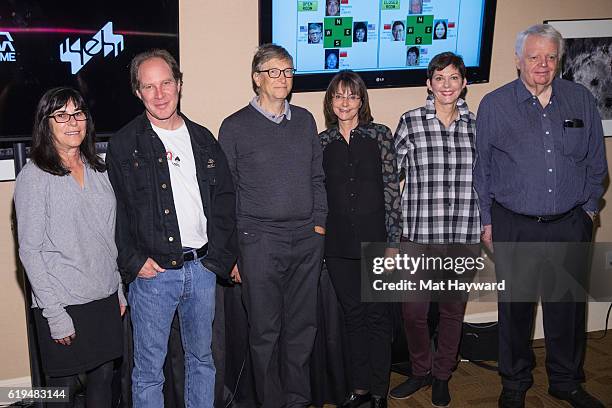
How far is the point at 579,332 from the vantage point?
3.26 meters

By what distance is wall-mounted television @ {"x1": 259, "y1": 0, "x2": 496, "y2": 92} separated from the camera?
11.5ft

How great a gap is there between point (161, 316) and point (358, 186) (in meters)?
1.05

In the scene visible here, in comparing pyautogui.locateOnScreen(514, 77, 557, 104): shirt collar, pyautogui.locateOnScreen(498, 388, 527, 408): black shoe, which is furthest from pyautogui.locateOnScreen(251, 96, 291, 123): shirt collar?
pyautogui.locateOnScreen(498, 388, 527, 408): black shoe

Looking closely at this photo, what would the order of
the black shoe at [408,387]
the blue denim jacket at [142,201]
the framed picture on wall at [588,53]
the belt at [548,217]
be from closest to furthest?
the blue denim jacket at [142,201]
the belt at [548,217]
the black shoe at [408,387]
the framed picture on wall at [588,53]

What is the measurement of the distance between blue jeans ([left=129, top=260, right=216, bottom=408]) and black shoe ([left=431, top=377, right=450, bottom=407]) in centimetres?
129

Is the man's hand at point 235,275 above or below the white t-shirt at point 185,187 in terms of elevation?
below

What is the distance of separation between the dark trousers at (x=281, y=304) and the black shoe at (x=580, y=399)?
1.31 meters

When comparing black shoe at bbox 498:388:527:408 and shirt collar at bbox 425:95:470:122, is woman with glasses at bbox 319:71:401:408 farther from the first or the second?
black shoe at bbox 498:388:527:408

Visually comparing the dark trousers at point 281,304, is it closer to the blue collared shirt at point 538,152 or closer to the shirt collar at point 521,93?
the blue collared shirt at point 538,152

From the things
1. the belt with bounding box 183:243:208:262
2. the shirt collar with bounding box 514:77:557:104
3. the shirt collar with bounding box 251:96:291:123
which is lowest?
the belt with bounding box 183:243:208:262

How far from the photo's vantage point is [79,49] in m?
3.08

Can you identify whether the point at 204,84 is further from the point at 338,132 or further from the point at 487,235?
the point at 487,235

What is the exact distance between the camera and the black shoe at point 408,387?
136 inches

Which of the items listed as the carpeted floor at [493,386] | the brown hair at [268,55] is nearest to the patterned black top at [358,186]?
the brown hair at [268,55]
